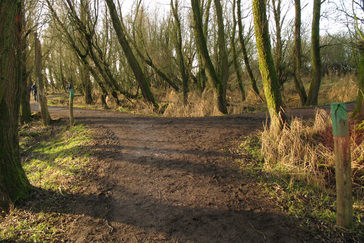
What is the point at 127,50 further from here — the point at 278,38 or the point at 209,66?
the point at 278,38

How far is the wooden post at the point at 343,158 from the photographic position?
287 centimetres

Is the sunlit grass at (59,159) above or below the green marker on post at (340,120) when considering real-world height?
below

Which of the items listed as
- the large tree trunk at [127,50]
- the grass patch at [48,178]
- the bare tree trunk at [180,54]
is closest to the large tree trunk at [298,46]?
the bare tree trunk at [180,54]

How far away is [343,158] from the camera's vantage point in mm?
2910

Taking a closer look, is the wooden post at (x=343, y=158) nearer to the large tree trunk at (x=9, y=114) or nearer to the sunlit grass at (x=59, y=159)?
the sunlit grass at (x=59, y=159)

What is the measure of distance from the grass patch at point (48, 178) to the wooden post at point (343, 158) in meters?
3.44

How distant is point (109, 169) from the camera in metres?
5.01

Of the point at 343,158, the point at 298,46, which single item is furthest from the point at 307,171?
the point at 298,46

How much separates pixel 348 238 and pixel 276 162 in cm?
185

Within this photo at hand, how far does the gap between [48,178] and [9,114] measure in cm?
156

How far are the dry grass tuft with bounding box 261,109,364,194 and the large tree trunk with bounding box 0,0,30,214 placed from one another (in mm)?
4248

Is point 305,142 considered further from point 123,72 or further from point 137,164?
point 123,72

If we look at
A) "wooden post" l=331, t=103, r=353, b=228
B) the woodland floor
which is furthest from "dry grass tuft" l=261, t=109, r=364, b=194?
"wooden post" l=331, t=103, r=353, b=228

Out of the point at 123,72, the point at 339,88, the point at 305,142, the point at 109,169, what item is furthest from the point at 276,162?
the point at 123,72
